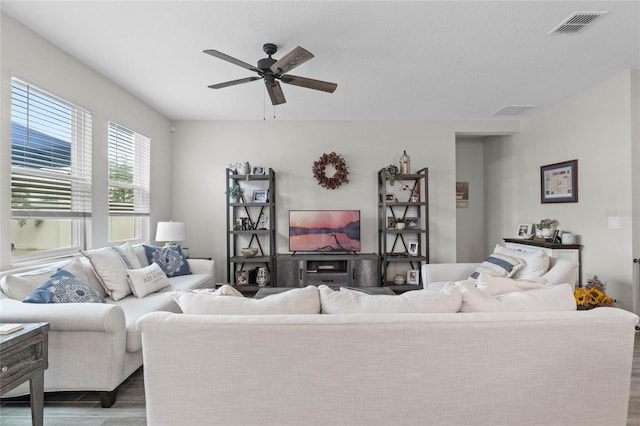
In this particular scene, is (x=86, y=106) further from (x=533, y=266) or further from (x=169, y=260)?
(x=533, y=266)

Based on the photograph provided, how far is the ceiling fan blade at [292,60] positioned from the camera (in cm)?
224

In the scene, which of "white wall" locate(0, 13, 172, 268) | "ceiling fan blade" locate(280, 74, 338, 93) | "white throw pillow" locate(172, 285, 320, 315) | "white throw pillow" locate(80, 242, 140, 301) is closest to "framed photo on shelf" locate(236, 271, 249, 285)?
"white wall" locate(0, 13, 172, 268)

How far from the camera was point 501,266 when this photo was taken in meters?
3.17

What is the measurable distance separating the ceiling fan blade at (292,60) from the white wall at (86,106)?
1918 mm

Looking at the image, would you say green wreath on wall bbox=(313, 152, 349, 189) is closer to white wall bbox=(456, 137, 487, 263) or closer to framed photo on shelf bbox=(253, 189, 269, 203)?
framed photo on shelf bbox=(253, 189, 269, 203)

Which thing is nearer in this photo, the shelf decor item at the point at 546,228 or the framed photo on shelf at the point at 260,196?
the shelf decor item at the point at 546,228

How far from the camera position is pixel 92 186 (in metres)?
3.30

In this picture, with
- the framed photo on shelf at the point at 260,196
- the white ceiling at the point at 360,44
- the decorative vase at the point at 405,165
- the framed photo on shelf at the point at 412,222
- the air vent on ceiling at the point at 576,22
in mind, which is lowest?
the framed photo on shelf at the point at 412,222

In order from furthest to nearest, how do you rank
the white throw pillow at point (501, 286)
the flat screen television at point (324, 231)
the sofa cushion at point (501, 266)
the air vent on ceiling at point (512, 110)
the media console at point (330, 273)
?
1. the flat screen television at point (324, 231)
2. the media console at point (330, 273)
3. the air vent on ceiling at point (512, 110)
4. the sofa cushion at point (501, 266)
5. the white throw pillow at point (501, 286)

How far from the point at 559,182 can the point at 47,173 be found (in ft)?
18.4

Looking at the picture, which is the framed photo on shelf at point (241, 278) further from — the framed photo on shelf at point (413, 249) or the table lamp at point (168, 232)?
the framed photo on shelf at point (413, 249)

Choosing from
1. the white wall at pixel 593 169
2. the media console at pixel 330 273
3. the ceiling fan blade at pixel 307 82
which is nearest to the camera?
the ceiling fan blade at pixel 307 82

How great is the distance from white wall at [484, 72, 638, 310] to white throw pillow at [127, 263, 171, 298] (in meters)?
4.70

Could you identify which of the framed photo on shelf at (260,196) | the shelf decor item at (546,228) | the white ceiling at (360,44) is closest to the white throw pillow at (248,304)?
the white ceiling at (360,44)
